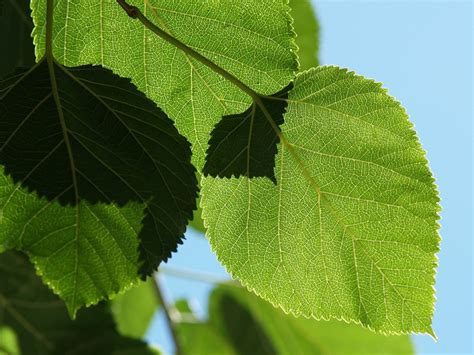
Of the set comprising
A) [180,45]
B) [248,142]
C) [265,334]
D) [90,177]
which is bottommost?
[265,334]

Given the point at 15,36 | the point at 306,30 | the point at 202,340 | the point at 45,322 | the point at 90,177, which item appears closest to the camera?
the point at 90,177

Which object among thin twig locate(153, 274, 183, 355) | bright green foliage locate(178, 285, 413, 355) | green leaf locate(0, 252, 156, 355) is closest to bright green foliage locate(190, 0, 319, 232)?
thin twig locate(153, 274, 183, 355)

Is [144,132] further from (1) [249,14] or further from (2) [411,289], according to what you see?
(2) [411,289]

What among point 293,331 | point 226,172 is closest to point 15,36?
point 226,172

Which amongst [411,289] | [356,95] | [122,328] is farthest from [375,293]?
[122,328]

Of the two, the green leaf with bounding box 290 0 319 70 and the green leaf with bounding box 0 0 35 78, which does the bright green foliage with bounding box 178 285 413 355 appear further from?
the green leaf with bounding box 0 0 35 78

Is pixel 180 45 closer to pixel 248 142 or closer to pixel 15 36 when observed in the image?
pixel 248 142
